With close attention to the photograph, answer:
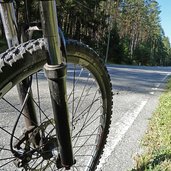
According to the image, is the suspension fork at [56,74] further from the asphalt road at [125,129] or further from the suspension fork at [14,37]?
the asphalt road at [125,129]

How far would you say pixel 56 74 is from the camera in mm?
1535

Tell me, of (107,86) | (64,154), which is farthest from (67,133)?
(107,86)

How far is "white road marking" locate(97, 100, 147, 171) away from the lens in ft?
11.6

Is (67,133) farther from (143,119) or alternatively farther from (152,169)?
(143,119)

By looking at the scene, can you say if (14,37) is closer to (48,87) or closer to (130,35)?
(48,87)

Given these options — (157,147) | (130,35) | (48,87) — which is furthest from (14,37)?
(130,35)

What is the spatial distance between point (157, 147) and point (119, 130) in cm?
97

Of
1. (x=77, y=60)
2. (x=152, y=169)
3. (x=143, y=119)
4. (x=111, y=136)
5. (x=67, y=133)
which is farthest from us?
(x=143, y=119)

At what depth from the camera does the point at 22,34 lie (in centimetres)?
180

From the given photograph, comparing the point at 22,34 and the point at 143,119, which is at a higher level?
the point at 22,34

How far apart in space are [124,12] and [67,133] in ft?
267

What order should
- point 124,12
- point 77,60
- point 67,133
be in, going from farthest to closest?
point 124,12, point 77,60, point 67,133

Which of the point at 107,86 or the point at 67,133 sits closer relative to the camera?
the point at 67,133

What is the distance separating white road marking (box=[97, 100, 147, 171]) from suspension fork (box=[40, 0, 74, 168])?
1.48 metres
